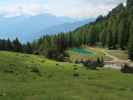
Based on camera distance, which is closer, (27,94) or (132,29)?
(27,94)

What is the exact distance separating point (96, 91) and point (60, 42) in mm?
154607

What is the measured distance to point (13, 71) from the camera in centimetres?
4091

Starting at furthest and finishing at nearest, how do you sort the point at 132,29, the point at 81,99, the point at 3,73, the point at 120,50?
1. the point at 120,50
2. the point at 132,29
3. the point at 3,73
4. the point at 81,99

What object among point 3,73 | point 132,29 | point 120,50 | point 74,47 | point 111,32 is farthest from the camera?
point 74,47

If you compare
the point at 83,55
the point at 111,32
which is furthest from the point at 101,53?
the point at 111,32

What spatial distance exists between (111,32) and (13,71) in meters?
141

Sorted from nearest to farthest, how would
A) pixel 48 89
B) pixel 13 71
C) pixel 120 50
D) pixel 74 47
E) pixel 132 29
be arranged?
pixel 48 89 → pixel 13 71 → pixel 132 29 → pixel 120 50 → pixel 74 47

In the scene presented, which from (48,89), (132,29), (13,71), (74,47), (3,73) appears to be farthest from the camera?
(74,47)

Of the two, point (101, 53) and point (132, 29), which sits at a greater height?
point (132, 29)

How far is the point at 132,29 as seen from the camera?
154 m

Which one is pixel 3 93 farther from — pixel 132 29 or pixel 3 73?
pixel 132 29

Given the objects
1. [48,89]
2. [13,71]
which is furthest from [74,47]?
[48,89]

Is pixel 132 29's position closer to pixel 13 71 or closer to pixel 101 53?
pixel 101 53

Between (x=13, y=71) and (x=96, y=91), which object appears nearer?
(x=96, y=91)
